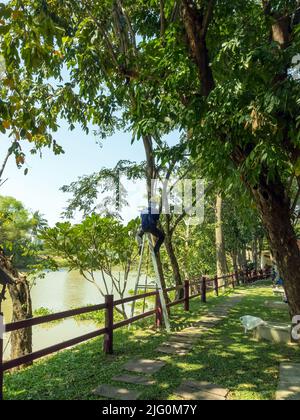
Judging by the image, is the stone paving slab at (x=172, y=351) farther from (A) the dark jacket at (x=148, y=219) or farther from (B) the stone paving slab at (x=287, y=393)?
(A) the dark jacket at (x=148, y=219)

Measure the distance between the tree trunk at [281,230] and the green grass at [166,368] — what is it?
1186 mm

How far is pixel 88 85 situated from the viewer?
22.2 feet

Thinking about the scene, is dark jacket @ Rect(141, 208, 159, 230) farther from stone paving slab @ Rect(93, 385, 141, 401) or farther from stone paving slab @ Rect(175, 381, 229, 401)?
stone paving slab @ Rect(93, 385, 141, 401)

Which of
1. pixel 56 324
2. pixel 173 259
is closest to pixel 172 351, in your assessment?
pixel 173 259

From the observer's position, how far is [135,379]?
14.8 ft

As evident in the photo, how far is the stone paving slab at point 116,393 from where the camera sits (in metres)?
3.92

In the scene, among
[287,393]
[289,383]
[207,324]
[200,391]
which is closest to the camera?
[287,393]

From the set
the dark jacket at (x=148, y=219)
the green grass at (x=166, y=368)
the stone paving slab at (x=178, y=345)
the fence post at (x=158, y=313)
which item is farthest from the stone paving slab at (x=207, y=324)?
the dark jacket at (x=148, y=219)

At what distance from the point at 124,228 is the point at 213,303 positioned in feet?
16.2

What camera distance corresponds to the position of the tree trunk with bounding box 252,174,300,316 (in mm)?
5344

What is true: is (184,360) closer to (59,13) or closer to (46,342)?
(59,13)

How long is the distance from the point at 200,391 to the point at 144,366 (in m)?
1.19

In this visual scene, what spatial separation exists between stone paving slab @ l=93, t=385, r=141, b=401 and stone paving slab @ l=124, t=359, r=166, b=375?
71 cm

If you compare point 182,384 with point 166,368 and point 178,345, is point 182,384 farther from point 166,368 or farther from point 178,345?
point 178,345
